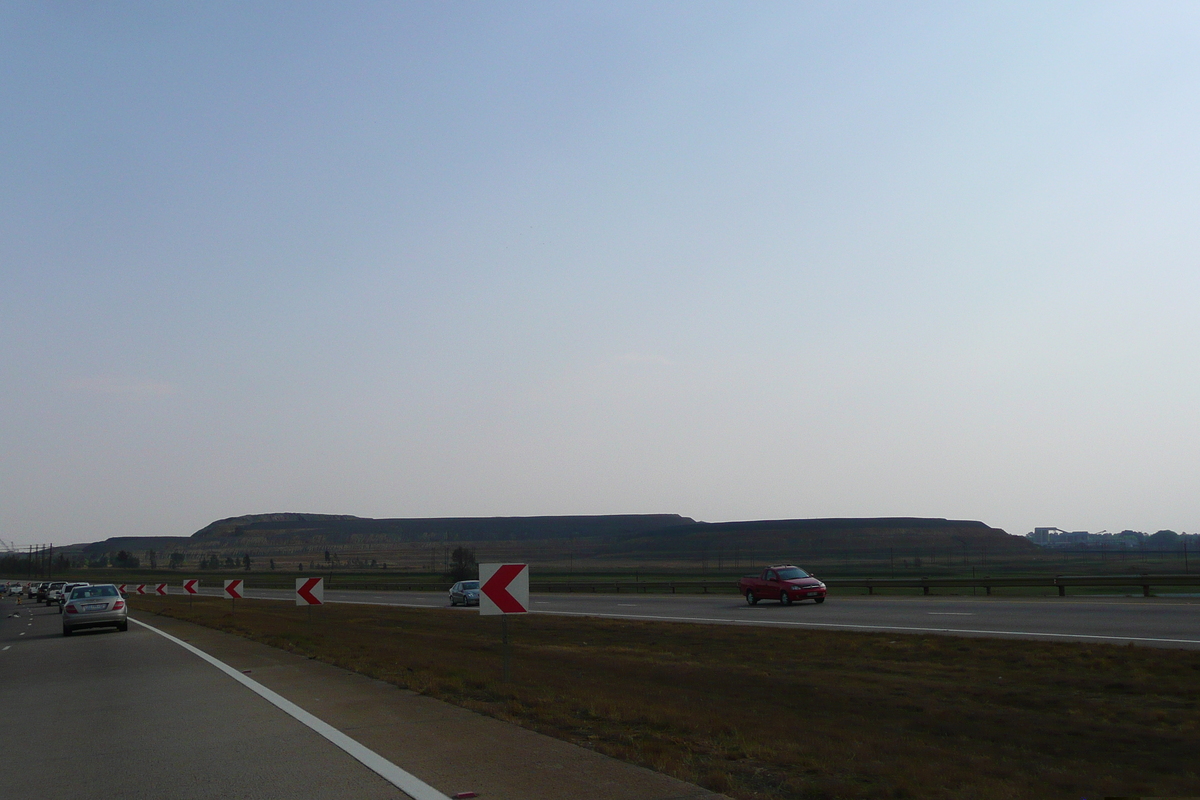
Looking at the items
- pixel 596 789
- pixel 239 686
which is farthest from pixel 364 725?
pixel 239 686

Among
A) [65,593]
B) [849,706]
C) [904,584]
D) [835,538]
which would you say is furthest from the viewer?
[835,538]

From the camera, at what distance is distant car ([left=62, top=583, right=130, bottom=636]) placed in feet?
102

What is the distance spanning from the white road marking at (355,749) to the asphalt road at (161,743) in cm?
11

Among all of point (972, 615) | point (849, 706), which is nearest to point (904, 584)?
point (972, 615)

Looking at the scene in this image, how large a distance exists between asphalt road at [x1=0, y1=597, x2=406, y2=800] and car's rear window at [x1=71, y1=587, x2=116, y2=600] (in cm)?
1391

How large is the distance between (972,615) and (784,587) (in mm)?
10567

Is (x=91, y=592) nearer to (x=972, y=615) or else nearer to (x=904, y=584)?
(x=972, y=615)

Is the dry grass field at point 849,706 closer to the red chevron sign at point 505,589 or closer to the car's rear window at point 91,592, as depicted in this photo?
the red chevron sign at point 505,589

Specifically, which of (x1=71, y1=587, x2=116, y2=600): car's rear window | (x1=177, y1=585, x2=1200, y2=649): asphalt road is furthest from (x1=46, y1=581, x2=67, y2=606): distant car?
(x1=177, y1=585, x2=1200, y2=649): asphalt road

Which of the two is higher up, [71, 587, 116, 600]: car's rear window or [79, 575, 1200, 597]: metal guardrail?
[71, 587, 116, 600]: car's rear window

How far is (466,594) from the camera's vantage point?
164 feet

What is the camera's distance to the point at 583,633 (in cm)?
2847

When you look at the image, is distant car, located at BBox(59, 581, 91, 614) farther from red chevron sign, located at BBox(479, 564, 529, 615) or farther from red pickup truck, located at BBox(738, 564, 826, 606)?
red pickup truck, located at BBox(738, 564, 826, 606)

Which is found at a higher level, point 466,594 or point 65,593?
point 65,593
